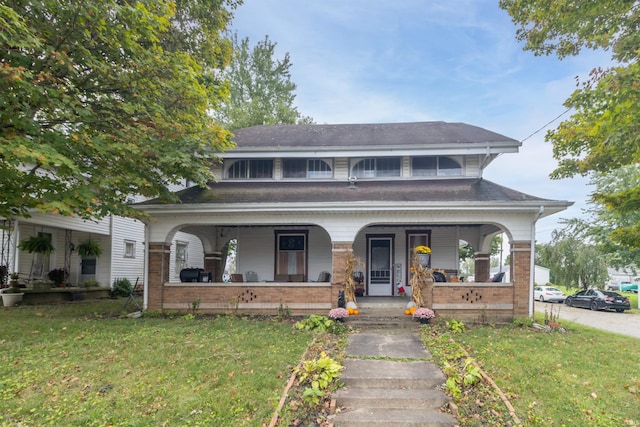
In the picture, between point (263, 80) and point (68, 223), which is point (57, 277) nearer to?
point (68, 223)

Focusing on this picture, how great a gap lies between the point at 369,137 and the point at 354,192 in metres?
3.08

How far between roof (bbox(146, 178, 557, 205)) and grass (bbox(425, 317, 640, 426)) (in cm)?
356

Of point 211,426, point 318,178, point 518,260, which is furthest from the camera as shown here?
point 318,178

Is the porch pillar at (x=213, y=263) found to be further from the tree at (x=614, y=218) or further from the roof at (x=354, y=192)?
the tree at (x=614, y=218)

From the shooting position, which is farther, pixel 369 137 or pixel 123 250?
pixel 123 250

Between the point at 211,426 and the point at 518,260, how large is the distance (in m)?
8.91

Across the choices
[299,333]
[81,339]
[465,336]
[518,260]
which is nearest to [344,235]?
[299,333]

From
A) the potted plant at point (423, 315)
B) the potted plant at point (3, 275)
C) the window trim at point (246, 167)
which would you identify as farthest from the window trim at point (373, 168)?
the potted plant at point (3, 275)

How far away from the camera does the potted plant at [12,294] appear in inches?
475

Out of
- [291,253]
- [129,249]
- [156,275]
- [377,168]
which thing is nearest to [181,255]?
[129,249]

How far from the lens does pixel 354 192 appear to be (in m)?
11.5

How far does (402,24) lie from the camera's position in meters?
13.4

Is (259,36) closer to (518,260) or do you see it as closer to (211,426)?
(518,260)

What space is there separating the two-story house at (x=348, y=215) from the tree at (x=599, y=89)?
5.56 feet
